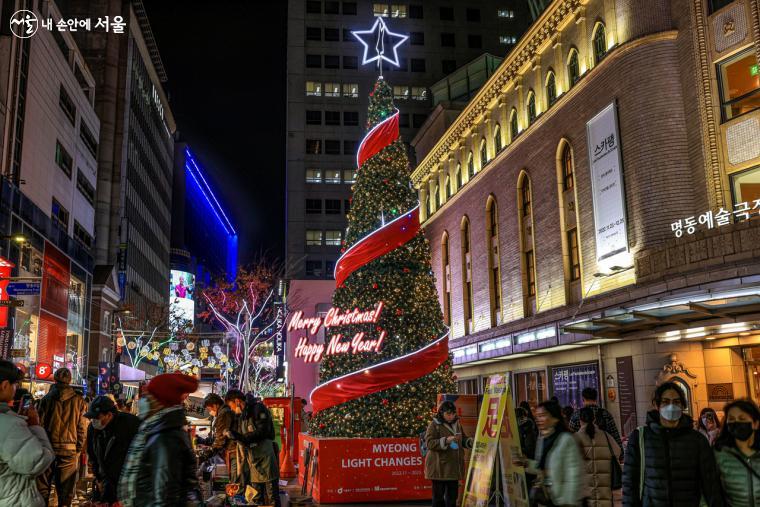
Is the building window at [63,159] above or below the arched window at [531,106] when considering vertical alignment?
above

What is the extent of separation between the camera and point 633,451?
18.3 ft

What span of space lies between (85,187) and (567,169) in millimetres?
30279

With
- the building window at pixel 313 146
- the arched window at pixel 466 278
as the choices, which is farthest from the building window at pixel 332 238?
the arched window at pixel 466 278

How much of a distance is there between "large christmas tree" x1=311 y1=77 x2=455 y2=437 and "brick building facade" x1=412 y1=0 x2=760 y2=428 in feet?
16.8

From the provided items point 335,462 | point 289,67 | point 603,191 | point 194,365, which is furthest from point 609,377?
point 289,67

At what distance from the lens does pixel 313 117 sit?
227 feet

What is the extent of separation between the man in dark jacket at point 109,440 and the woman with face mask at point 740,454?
18.8 feet

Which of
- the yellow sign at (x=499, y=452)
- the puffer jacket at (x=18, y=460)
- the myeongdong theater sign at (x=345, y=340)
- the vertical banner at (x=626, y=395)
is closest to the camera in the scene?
the puffer jacket at (x=18, y=460)

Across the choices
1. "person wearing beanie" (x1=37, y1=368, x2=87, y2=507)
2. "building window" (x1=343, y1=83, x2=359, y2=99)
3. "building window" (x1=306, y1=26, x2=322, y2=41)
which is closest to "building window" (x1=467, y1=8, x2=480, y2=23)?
"building window" (x1=343, y1=83, x2=359, y2=99)

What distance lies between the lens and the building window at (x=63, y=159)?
35500 mm

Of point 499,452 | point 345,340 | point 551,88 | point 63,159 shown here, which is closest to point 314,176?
point 63,159

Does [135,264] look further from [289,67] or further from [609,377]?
[609,377]

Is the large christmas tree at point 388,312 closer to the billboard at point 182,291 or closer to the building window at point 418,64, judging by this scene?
the building window at point 418,64

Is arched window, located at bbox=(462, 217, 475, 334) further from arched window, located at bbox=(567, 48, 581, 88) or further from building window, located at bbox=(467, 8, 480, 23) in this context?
building window, located at bbox=(467, 8, 480, 23)
